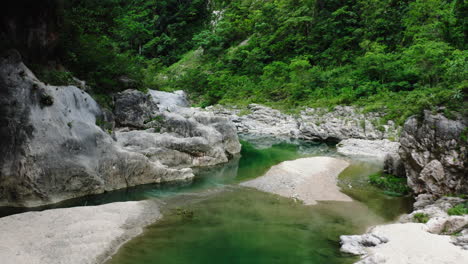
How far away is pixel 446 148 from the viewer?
14.0 meters

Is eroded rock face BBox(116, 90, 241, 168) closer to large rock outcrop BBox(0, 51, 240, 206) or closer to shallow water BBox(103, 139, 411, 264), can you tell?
large rock outcrop BBox(0, 51, 240, 206)

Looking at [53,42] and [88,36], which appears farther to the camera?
[88,36]

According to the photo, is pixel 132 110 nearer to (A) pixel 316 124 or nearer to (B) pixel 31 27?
(B) pixel 31 27

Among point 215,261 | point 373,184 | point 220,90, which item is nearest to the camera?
point 215,261

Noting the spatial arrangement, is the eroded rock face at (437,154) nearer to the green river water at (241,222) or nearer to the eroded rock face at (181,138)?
the green river water at (241,222)

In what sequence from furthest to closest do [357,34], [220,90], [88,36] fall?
[220,90], [357,34], [88,36]

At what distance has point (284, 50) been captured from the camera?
57.2 m

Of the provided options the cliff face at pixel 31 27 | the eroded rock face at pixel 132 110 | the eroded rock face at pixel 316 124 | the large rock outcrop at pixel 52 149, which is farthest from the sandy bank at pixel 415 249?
the eroded rock face at pixel 316 124

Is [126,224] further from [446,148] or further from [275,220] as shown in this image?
[446,148]

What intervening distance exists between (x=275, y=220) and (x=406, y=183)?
9.44 m

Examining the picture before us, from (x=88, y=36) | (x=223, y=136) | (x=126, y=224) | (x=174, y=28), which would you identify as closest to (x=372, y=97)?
(x=223, y=136)

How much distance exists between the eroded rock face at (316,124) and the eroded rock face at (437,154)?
55.5ft

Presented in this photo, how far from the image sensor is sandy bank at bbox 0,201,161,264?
916cm

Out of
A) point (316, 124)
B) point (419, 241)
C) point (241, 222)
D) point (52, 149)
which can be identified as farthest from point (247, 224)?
point (316, 124)
